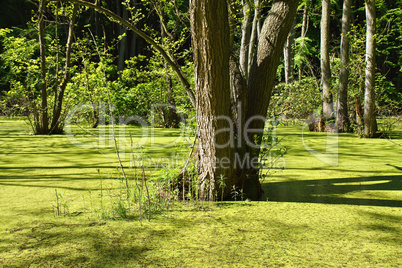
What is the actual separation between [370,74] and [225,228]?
19.7 feet

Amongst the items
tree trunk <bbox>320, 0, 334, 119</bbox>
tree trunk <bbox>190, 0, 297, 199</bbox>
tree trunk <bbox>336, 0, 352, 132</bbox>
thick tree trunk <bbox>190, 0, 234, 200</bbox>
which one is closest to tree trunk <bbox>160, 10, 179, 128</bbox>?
tree trunk <bbox>320, 0, 334, 119</bbox>

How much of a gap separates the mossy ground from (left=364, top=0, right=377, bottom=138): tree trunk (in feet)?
11.3

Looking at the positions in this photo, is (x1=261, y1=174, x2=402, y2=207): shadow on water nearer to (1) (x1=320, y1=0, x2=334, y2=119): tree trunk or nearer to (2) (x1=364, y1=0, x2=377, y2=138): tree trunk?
(2) (x1=364, y1=0, x2=377, y2=138): tree trunk

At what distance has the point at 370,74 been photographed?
716 cm

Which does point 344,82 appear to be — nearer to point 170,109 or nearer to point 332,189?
point 170,109

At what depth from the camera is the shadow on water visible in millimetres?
3020

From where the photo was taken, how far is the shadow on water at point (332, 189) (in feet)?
9.91

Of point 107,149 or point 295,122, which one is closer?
point 107,149

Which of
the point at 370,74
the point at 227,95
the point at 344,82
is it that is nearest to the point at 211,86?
the point at 227,95

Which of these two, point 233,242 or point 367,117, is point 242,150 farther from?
point 367,117

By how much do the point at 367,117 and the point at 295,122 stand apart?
3367 mm

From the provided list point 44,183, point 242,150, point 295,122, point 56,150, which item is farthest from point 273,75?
point 295,122

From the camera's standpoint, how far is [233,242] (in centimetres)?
212

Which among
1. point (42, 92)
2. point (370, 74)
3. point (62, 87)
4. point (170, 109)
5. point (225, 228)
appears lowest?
point (225, 228)
